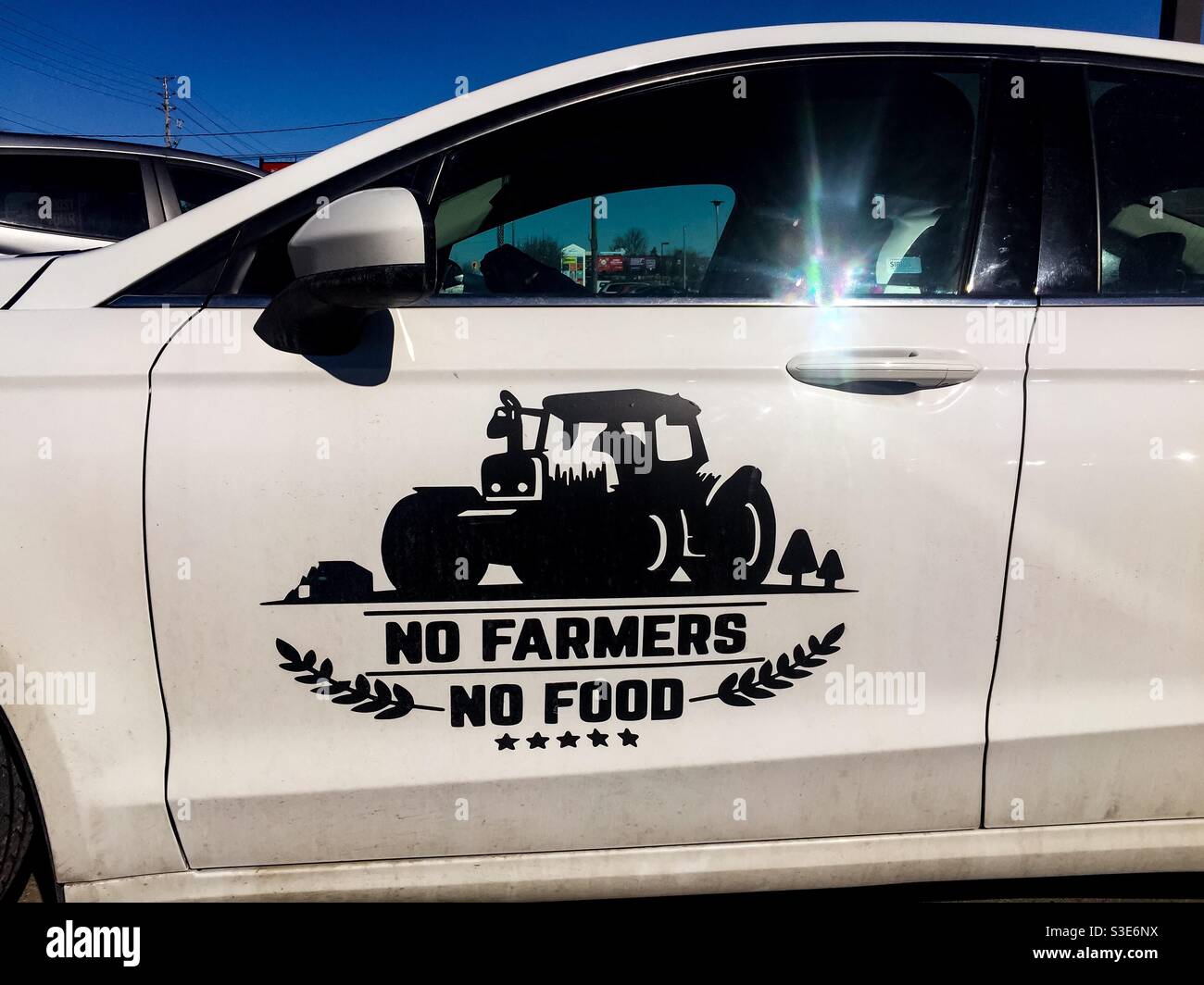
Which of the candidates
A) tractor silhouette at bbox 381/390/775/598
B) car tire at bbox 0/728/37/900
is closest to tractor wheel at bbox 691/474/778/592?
tractor silhouette at bbox 381/390/775/598

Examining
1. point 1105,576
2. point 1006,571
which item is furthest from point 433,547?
point 1105,576

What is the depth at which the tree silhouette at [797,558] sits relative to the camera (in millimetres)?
1525

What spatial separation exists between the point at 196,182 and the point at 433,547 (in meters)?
5.07

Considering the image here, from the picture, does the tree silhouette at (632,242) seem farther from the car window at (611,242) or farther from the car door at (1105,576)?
the car door at (1105,576)

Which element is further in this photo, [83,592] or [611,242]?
[611,242]

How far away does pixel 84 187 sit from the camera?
536 cm

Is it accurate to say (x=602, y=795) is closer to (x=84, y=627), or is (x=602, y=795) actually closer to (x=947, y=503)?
(x=947, y=503)

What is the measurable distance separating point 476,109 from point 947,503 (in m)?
1.05

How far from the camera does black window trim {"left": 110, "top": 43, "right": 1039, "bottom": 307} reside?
1566 mm

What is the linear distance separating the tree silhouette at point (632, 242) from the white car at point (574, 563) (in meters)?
0.21

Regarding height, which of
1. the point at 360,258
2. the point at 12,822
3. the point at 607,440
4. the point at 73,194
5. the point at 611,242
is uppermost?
the point at 73,194

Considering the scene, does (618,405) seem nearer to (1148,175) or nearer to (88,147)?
(1148,175)

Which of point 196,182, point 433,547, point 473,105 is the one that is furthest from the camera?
point 196,182

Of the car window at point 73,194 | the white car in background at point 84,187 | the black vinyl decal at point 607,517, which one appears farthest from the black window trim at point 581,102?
the car window at point 73,194
